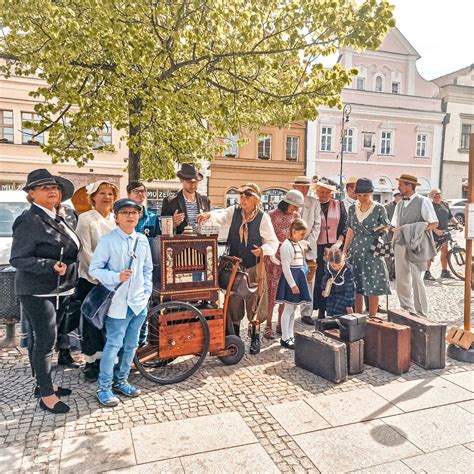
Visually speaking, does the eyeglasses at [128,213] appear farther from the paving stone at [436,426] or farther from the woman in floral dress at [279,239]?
the paving stone at [436,426]

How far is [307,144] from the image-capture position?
85.1ft

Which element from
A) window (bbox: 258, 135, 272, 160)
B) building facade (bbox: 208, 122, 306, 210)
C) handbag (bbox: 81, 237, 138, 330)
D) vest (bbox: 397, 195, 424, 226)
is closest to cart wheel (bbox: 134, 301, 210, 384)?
handbag (bbox: 81, 237, 138, 330)

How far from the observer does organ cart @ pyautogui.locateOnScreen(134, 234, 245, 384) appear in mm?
3902

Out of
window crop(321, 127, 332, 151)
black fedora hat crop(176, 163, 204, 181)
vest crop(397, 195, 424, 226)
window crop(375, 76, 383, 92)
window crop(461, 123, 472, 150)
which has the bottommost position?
vest crop(397, 195, 424, 226)

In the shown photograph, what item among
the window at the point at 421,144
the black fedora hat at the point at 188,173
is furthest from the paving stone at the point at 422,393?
the window at the point at 421,144

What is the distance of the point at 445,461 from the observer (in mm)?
2783

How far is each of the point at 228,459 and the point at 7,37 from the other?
7.06 meters

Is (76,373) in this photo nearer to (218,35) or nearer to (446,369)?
(446,369)

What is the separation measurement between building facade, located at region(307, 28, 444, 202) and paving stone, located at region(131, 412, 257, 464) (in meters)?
24.0

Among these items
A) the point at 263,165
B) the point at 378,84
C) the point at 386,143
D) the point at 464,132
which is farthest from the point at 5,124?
the point at 464,132

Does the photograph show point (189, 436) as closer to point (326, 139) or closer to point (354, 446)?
point (354, 446)

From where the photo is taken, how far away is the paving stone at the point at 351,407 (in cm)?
337

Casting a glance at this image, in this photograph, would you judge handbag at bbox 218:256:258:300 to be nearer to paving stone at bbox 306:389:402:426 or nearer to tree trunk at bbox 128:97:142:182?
paving stone at bbox 306:389:402:426

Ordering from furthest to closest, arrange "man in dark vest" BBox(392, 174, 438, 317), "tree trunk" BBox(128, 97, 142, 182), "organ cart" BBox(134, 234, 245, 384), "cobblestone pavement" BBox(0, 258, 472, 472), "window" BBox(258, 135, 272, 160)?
"window" BBox(258, 135, 272, 160) → "tree trunk" BBox(128, 97, 142, 182) → "man in dark vest" BBox(392, 174, 438, 317) → "organ cart" BBox(134, 234, 245, 384) → "cobblestone pavement" BBox(0, 258, 472, 472)
